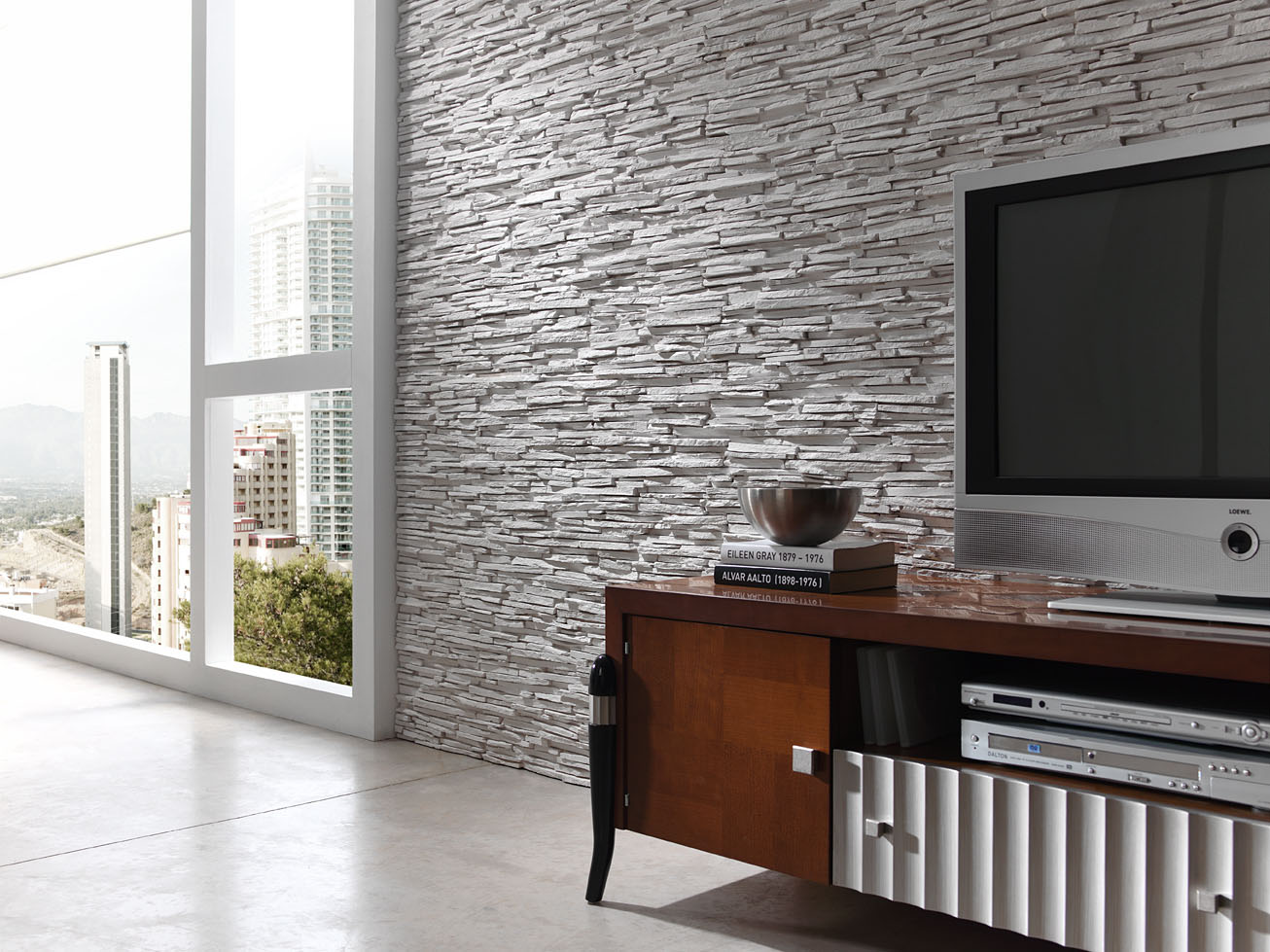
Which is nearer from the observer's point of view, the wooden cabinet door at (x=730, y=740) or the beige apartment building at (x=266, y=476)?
the wooden cabinet door at (x=730, y=740)

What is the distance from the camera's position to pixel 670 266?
2.71m

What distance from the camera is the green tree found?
423 cm

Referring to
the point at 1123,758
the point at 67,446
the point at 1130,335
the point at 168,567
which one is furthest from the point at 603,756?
the point at 67,446

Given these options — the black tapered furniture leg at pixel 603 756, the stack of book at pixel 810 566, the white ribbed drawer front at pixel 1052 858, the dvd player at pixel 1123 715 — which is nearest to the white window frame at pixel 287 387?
the black tapered furniture leg at pixel 603 756

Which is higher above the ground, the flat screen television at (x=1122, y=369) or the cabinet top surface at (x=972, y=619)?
the flat screen television at (x=1122, y=369)

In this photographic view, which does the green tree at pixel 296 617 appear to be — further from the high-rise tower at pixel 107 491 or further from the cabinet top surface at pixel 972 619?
the cabinet top surface at pixel 972 619

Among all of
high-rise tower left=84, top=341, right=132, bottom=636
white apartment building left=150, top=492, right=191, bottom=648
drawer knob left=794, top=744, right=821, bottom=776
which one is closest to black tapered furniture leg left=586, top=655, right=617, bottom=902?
drawer knob left=794, top=744, right=821, bottom=776

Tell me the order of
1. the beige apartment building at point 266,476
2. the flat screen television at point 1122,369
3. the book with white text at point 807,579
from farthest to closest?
the beige apartment building at point 266,476 → the book with white text at point 807,579 → the flat screen television at point 1122,369

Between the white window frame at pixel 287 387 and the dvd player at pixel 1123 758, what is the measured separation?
6.85ft

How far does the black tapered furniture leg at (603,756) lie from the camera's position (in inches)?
82.6

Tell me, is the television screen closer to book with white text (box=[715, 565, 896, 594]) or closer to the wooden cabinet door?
book with white text (box=[715, 565, 896, 594])

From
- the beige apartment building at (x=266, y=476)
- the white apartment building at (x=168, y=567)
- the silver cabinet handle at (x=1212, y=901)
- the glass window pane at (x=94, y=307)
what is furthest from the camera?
the glass window pane at (x=94, y=307)

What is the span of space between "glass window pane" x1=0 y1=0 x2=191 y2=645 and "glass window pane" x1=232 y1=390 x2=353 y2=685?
1.19 ft

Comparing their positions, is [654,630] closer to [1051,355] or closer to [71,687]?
[1051,355]
